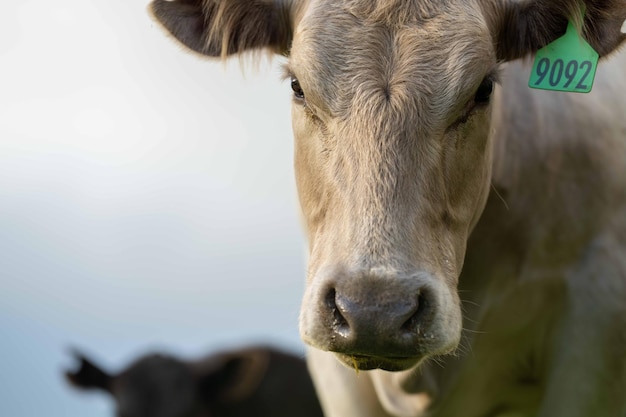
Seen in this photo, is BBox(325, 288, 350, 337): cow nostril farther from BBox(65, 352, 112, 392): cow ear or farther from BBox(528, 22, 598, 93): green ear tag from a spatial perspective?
BBox(65, 352, 112, 392): cow ear

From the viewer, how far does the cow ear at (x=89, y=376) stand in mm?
11641

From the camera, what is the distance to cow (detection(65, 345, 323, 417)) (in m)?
11.4

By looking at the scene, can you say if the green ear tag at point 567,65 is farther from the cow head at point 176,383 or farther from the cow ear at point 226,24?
the cow head at point 176,383

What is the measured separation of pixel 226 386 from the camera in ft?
38.3

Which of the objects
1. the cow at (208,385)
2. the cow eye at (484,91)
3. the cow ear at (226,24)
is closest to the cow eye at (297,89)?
the cow ear at (226,24)

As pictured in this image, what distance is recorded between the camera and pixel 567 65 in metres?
4.67

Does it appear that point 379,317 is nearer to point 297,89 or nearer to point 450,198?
point 450,198

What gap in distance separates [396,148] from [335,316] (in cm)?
67

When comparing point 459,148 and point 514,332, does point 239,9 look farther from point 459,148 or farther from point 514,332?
point 514,332

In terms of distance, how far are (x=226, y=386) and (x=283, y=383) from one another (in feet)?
2.31

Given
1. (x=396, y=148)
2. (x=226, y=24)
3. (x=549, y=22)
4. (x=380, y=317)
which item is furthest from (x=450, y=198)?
(x=226, y=24)

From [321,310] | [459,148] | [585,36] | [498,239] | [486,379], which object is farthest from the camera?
[486,379]

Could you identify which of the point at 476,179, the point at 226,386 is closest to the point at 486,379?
the point at 476,179

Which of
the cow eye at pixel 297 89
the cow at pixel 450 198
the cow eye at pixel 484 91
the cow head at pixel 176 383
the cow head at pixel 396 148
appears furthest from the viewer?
the cow head at pixel 176 383
